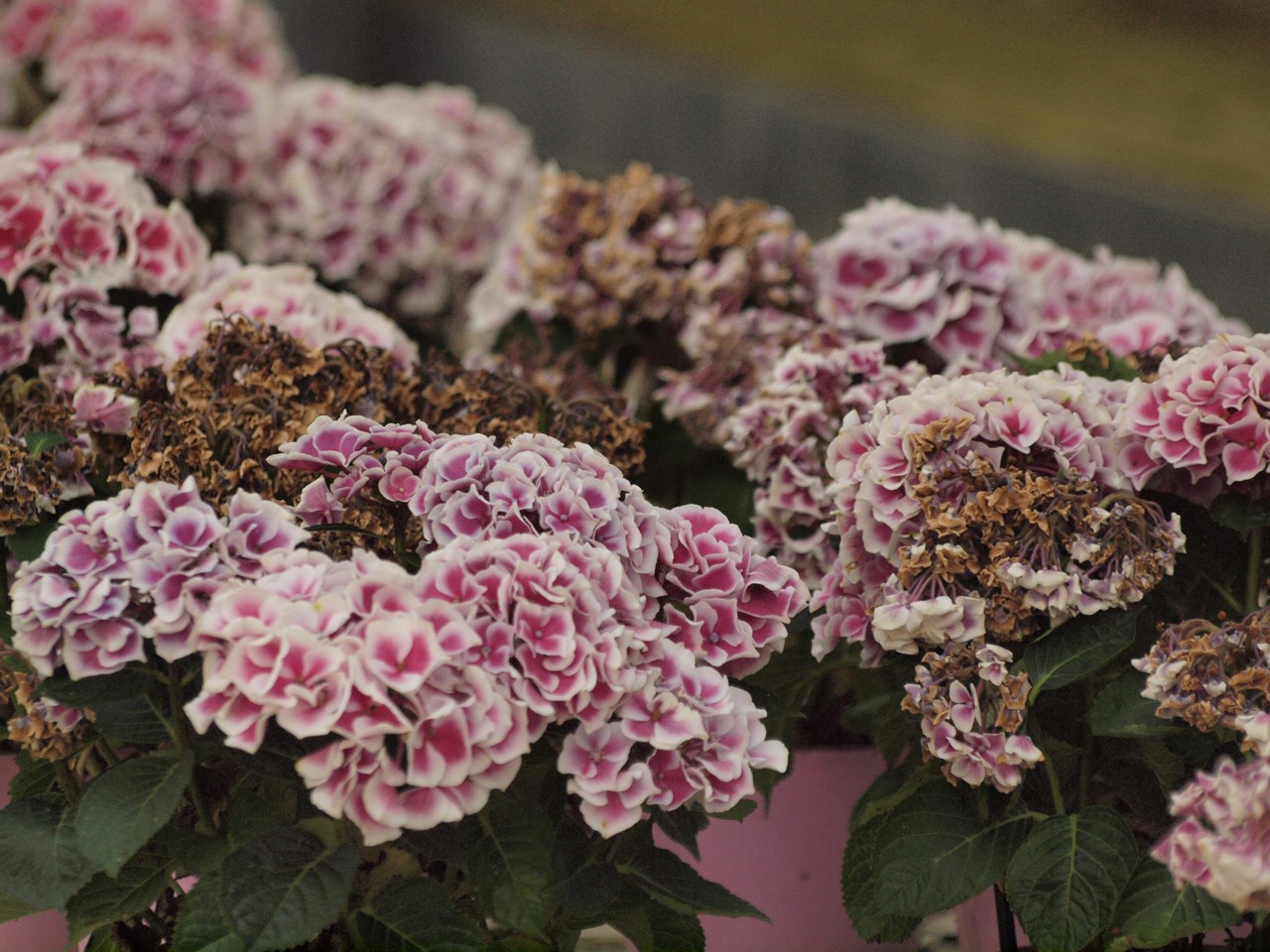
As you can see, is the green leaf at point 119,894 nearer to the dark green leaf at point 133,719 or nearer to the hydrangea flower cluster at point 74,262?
the dark green leaf at point 133,719

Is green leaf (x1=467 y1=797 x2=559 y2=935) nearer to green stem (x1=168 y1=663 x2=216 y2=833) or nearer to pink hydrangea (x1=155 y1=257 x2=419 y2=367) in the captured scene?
green stem (x1=168 y1=663 x2=216 y2=833)

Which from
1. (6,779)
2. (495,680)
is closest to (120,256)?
(6,779)

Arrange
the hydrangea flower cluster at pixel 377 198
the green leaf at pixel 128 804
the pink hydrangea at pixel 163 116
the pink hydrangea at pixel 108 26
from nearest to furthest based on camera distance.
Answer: the green leaf at pixel 128 804
the pink hydrangea at pixel 163 116
the hydrangea flower cluster at pixel 377 198
the pink hydrangea at pixel 108 26

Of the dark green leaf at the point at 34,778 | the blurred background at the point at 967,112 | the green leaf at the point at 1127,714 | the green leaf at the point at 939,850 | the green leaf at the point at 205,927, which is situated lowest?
the blurred background at the point at 967,112

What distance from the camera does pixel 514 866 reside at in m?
0.89

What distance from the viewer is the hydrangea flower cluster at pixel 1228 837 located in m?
0.78

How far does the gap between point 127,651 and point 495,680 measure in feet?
0.72

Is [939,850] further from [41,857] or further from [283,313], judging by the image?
[283,313]

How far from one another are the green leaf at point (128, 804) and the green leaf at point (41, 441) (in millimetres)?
261

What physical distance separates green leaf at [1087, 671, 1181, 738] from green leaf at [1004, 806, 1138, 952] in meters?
0.06

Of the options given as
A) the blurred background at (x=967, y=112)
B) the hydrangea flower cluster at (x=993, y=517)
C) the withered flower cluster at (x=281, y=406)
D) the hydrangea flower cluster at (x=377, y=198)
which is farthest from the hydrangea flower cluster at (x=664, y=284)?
the blurred background at (x=967, y=112)

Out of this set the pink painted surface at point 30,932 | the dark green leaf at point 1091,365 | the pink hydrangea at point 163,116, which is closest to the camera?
the pink painted surface at point 30,932

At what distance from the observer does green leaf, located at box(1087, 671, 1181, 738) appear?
96 cm

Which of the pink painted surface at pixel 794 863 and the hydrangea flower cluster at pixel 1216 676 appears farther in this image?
the pink painted surface at pixel 794 863
